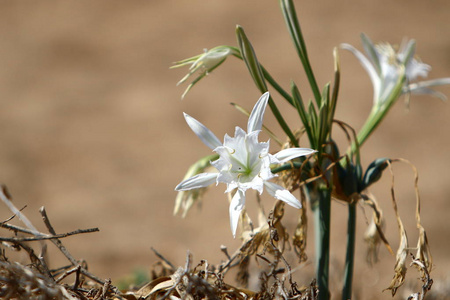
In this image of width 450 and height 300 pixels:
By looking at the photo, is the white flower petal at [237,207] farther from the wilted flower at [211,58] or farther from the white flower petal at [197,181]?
the wilted flower at [211,58]

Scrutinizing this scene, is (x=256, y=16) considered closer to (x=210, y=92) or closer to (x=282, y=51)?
(x=282, y=51)

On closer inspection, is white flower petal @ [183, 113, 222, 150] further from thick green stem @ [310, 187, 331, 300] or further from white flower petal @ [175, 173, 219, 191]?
thick green stem @ [310, 187, 331, 300]

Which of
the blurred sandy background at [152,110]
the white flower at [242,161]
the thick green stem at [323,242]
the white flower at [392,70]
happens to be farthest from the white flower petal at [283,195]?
the blurred sandy background at [152,110]

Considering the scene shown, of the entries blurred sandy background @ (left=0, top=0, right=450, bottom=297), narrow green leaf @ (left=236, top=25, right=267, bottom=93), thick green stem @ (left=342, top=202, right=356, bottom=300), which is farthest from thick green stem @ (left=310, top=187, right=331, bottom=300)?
blurred sandy background @ (left=0, top=0, right=450, bottom=297)

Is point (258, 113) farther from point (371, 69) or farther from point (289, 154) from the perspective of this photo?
point (371, 69)

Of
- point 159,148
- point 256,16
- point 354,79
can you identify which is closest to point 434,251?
point 354,79

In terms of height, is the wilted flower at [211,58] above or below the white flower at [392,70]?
below

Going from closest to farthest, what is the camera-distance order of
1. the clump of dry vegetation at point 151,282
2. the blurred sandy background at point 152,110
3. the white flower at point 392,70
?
the clump of dry vegetation at point 151,282 → the white flower at point 392,70 → the blurred sandy background at point 152,110
